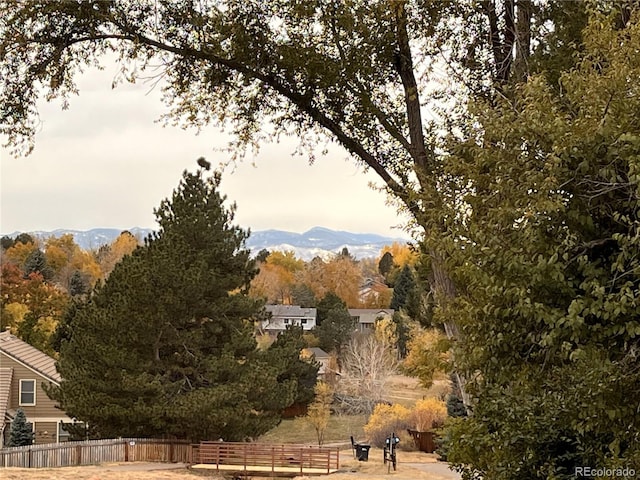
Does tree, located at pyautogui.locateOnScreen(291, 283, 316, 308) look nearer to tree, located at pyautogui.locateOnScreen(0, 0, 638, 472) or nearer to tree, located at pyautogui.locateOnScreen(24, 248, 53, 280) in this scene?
tree, located at pyautogui.locateOnScreen(24, 248, 53, 280)

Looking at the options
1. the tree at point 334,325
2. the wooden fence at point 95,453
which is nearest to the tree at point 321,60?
the wooden fence at point 95,453

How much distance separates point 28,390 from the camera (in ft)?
43.4

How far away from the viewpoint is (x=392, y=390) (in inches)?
697

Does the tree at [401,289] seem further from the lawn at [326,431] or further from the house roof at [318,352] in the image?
the lawn at [326,431]

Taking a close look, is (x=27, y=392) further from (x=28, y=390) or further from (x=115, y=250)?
(x=115, y=250)

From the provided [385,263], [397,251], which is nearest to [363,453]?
[385,263]

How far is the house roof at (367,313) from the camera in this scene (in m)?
20.4

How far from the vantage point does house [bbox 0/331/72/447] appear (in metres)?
12.9

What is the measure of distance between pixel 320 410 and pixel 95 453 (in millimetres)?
5859

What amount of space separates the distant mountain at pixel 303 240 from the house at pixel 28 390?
565cm

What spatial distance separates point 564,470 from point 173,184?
10264 mm

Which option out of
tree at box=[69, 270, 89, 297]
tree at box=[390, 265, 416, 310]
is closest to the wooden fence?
tree at box=[69, 270, 89, 297]

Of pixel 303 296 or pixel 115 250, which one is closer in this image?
pixel 115 250

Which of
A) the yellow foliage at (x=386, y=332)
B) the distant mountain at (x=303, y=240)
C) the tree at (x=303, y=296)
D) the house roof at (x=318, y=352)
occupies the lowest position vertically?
the house roof at (x=318, y=352)
